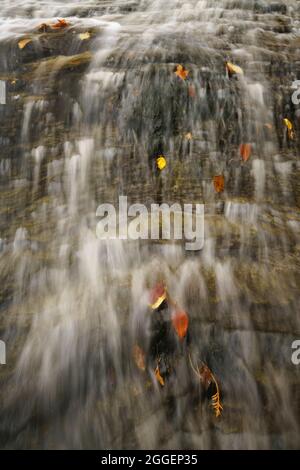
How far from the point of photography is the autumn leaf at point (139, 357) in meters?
2.48

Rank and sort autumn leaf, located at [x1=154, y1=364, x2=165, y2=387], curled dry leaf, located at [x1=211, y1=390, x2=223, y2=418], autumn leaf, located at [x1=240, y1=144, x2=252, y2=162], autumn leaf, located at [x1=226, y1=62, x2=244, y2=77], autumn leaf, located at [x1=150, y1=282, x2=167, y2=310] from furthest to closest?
autumn leaf, located at [x1=226, y1=62, x2=244, y2=77], autumn leaf, located at [x1=240, y1=144, x2=252, y2=162], autumn leaf, located at [x1=150, y1=282, x2=167, y2=310], autumn leaf, located at [x1=154, y1=364, x2=165, y2=387], curled dry leaf, located at [x1=211, y1=390, x2=223, y2=418]

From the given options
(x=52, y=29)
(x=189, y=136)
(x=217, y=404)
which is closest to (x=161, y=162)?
(x=189, y=136)

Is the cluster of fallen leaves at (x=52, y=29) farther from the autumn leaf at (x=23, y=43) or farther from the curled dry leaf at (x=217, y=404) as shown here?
the curled dry leaf at (x=217, y=404)

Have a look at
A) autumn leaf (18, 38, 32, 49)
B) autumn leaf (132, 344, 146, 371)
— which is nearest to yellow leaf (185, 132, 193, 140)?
autumn leaf (132, 344, 146, 371)

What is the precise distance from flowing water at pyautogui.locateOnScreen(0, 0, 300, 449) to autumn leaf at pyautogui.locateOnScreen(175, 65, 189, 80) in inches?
3.0

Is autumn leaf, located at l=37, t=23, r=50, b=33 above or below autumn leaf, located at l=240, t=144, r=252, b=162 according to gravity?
above

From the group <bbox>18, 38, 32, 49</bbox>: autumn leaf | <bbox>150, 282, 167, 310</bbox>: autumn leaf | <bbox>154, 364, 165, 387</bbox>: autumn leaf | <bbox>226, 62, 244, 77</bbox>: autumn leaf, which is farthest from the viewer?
<bbox>18, 38, 32, 49</bbox>: autumn leaf

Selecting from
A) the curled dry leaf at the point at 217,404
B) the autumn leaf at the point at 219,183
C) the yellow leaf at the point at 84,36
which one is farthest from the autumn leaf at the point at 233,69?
the curled dry leaf at the point at 217,404

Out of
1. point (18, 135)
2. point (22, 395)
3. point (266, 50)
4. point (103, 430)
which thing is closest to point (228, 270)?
point (103, 430)

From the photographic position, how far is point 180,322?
2.60m

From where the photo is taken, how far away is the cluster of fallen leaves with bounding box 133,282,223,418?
2.39m

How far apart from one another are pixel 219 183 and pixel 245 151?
0.43 m

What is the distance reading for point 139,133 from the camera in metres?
3.34

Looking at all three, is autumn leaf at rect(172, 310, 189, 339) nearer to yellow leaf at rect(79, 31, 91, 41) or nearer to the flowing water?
the flowing water
